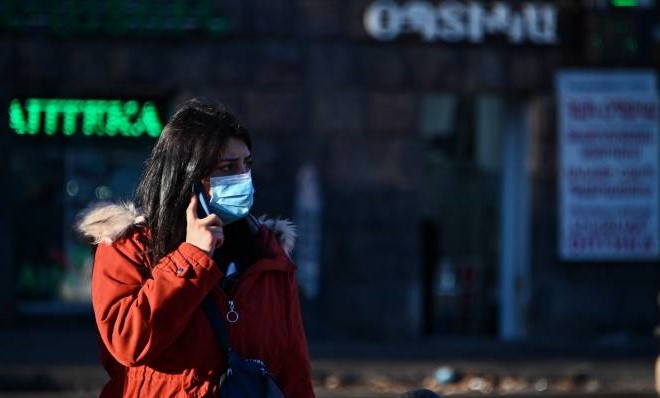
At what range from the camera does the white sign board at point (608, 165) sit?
1477 centimetres

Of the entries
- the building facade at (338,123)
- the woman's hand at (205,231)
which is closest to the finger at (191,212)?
the woman's hand at (205,231)

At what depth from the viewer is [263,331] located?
9.83 feet

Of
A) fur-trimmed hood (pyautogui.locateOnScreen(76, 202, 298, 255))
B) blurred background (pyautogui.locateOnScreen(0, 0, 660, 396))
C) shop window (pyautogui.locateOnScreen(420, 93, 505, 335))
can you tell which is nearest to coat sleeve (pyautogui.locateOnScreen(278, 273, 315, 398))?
fur-trimmed hood (pyautogui.locateOnScreen(76, 202, 298, 255))

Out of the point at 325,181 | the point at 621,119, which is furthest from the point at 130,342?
the point at 621,119

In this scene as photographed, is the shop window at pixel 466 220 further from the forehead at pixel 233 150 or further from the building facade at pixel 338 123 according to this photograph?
the forehead at pixel 233 150

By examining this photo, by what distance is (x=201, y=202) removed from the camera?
9.60 ft

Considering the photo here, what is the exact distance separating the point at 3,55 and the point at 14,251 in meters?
2.12

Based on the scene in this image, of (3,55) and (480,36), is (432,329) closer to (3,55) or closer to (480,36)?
(480,36)

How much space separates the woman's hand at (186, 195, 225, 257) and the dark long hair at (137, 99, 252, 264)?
0.08m

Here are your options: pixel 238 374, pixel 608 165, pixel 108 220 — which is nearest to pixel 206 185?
pixel 108 220

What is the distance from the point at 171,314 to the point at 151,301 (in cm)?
5

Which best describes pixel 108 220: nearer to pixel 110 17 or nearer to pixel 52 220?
pixel 110 17

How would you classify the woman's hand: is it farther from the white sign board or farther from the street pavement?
the white sign board

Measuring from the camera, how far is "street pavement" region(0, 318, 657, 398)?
11.0 m
